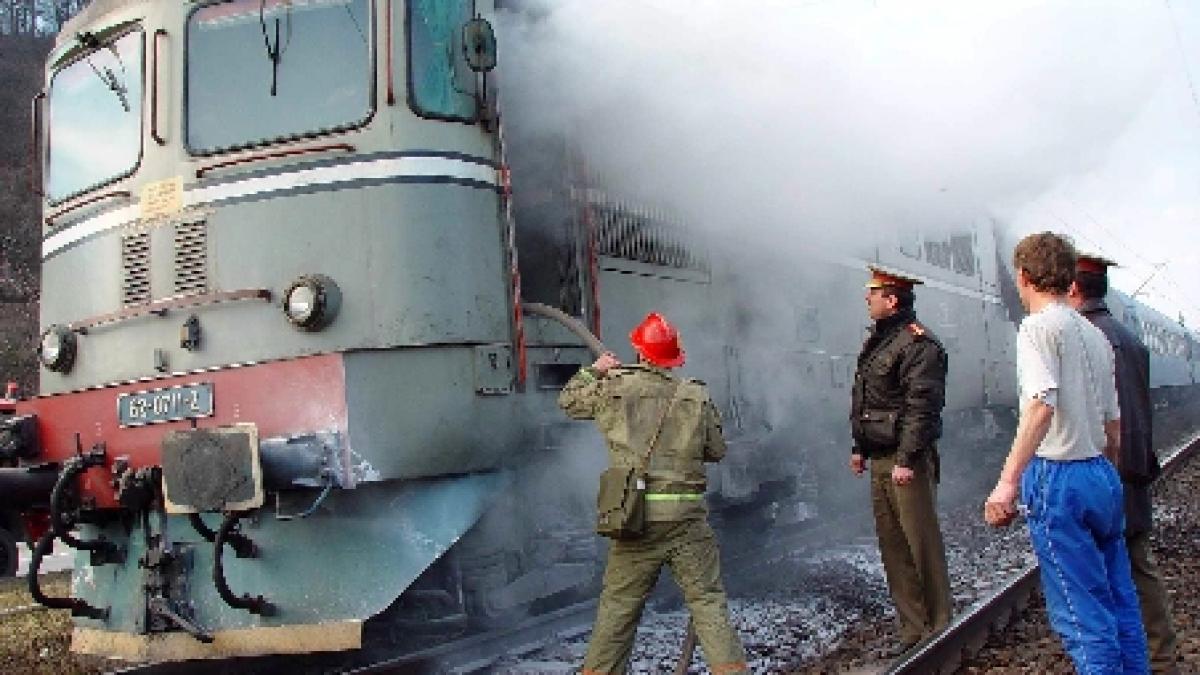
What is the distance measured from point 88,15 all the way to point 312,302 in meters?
2.33

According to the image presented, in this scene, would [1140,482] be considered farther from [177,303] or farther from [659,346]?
[177,303]

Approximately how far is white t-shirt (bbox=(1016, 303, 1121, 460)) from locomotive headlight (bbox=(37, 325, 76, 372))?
453 centimetres

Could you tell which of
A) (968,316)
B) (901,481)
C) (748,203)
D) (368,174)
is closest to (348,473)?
(368,174)

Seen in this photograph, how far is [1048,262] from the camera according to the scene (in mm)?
3840

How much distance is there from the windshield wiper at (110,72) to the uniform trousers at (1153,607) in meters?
4.96

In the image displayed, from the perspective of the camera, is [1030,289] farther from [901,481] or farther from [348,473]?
[348,473]

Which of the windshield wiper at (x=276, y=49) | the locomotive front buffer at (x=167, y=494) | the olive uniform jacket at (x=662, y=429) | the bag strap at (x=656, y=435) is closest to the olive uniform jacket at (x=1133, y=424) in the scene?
the olive uniform jacket at (x=662, y=429)

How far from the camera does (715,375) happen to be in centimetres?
723

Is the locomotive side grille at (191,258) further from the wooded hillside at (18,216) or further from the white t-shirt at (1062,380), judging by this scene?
the wooded hillside at (18,216)

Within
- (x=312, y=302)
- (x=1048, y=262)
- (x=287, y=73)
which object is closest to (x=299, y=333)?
(x=312, y=302)

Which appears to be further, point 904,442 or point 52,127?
point 52,127

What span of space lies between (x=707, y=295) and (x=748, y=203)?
80cm

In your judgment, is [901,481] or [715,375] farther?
[715,375]

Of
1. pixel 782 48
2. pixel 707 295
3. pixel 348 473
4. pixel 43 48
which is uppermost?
pixel 43 48
